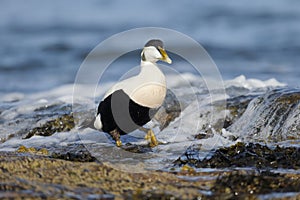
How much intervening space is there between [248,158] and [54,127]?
3.20 meters

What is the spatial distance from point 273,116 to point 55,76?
316 inches

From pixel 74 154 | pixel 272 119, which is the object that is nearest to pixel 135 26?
pixel 272 119

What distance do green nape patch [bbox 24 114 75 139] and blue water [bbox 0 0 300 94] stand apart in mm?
4580

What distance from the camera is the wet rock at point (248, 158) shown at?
182 inches

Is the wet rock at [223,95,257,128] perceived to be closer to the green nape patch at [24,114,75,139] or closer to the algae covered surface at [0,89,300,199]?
the algae covered surface at [0,89,300,199]

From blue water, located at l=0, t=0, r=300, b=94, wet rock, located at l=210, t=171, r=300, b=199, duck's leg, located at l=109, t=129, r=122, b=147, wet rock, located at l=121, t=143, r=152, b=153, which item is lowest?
wet rock, located at l=210, t=171, r=300, b=199

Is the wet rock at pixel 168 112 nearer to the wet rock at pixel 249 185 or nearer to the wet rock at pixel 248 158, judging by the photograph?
the wet rock at pixel 248 158

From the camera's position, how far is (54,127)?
7.38 metres

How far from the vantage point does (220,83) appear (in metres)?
9.96

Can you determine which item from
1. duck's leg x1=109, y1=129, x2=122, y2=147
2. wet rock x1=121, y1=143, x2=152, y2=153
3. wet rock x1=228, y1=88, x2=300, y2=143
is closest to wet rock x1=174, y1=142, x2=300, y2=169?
wet rock x1=121, y1=143, x2=152, y2=153

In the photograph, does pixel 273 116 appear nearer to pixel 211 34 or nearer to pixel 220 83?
pixel 220 83

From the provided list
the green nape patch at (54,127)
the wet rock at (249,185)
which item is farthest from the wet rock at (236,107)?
the wet rock at (249,185)

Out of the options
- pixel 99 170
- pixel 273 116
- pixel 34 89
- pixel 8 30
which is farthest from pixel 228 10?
pixel 99 170

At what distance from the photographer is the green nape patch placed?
7.18 m
